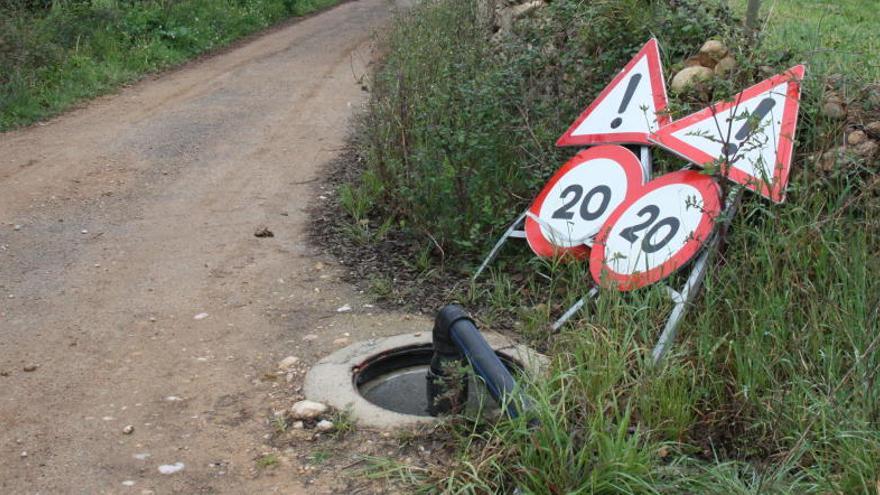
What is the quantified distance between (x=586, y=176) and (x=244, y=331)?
2.22 m

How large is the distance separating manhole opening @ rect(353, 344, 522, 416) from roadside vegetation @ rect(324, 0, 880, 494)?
446 millimetres

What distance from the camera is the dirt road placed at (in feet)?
13.8

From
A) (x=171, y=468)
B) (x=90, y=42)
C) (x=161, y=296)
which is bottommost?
(x=161, y=296)

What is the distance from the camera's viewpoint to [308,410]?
449 centimetres

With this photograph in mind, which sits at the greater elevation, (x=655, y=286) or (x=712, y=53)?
(x=712, y=53)

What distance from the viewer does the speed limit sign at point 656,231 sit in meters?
4.99

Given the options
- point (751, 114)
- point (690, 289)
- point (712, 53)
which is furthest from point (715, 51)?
point (690, 289)

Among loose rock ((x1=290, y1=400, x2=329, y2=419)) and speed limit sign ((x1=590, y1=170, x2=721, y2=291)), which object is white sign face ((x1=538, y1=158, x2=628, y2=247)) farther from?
loose rock ((x1=290, y1=400, x2=329, y2=419))

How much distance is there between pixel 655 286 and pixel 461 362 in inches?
46.0

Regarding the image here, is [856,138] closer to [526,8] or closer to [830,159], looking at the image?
[830,159]

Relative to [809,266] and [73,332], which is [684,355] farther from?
[73,332]

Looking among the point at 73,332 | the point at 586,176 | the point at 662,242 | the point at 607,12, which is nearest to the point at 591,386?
the point at 662,242

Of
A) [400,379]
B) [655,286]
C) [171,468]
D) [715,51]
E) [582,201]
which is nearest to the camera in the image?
[171,468]

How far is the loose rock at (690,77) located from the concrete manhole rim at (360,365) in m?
2.10
